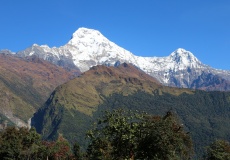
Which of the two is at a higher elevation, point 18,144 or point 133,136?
point 18,144

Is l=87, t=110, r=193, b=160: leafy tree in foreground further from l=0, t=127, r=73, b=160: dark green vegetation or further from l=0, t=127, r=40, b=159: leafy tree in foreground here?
l=0, t=127, r=40, b=159: leafy tree in foreground

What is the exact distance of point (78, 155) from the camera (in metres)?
176

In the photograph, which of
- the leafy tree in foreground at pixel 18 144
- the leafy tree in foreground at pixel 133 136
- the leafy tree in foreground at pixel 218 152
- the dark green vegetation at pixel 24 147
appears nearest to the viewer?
the leafy tree in foreground at pixel 133 136

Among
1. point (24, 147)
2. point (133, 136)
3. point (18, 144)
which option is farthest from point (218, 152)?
point (24, 147)

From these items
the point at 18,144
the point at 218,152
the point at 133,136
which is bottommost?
the point at 133,136

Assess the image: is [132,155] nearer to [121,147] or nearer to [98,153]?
[121,147]

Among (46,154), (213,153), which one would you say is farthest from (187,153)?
(46,154)

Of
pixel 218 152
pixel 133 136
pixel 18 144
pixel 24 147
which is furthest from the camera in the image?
pixel 24 147

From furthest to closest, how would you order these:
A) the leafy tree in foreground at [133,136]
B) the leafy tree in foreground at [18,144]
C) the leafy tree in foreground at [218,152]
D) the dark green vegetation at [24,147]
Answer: the dark green vegetation at [24,147], the leafy tree in foreground at [18,144], the leafy tree in foreground at [218,152], the leafy tree in foreground at [133,136]

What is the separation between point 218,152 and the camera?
107062 millimetres

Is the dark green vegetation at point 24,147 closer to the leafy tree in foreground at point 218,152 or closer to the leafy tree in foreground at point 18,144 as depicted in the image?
the leafy tree in foreground at point 18,144

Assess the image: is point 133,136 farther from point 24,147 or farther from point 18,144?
point 24,147

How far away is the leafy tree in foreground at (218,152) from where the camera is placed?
4131 inches

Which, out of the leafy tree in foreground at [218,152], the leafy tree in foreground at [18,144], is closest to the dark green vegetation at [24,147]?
the leafy tree in foreground at [18,144]
